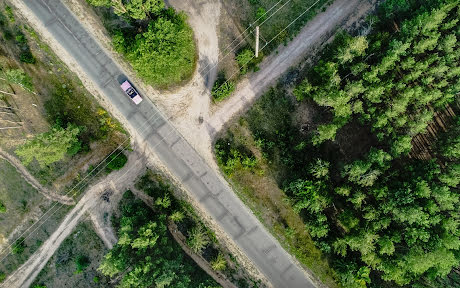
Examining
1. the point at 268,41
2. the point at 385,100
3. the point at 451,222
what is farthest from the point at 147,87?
the point at 451,222

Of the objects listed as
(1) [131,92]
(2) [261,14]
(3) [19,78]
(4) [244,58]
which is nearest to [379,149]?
(4) [244,58]

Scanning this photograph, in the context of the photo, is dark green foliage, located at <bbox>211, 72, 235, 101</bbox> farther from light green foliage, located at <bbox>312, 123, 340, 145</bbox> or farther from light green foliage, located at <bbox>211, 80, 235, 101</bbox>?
light green foliage, located at <bbox>312, 123, 340, 145</bbox>

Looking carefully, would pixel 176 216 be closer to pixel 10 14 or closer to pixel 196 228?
pixel 196 228

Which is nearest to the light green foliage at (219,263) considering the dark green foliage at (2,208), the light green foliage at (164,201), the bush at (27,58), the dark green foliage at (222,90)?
Answer: the light green foliage at (164,201)

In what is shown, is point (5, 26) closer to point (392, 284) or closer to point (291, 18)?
point (291, 18)

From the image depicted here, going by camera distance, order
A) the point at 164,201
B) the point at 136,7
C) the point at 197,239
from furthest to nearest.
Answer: the point at 164,201 → the point at 197,239 → the point at 136,7
